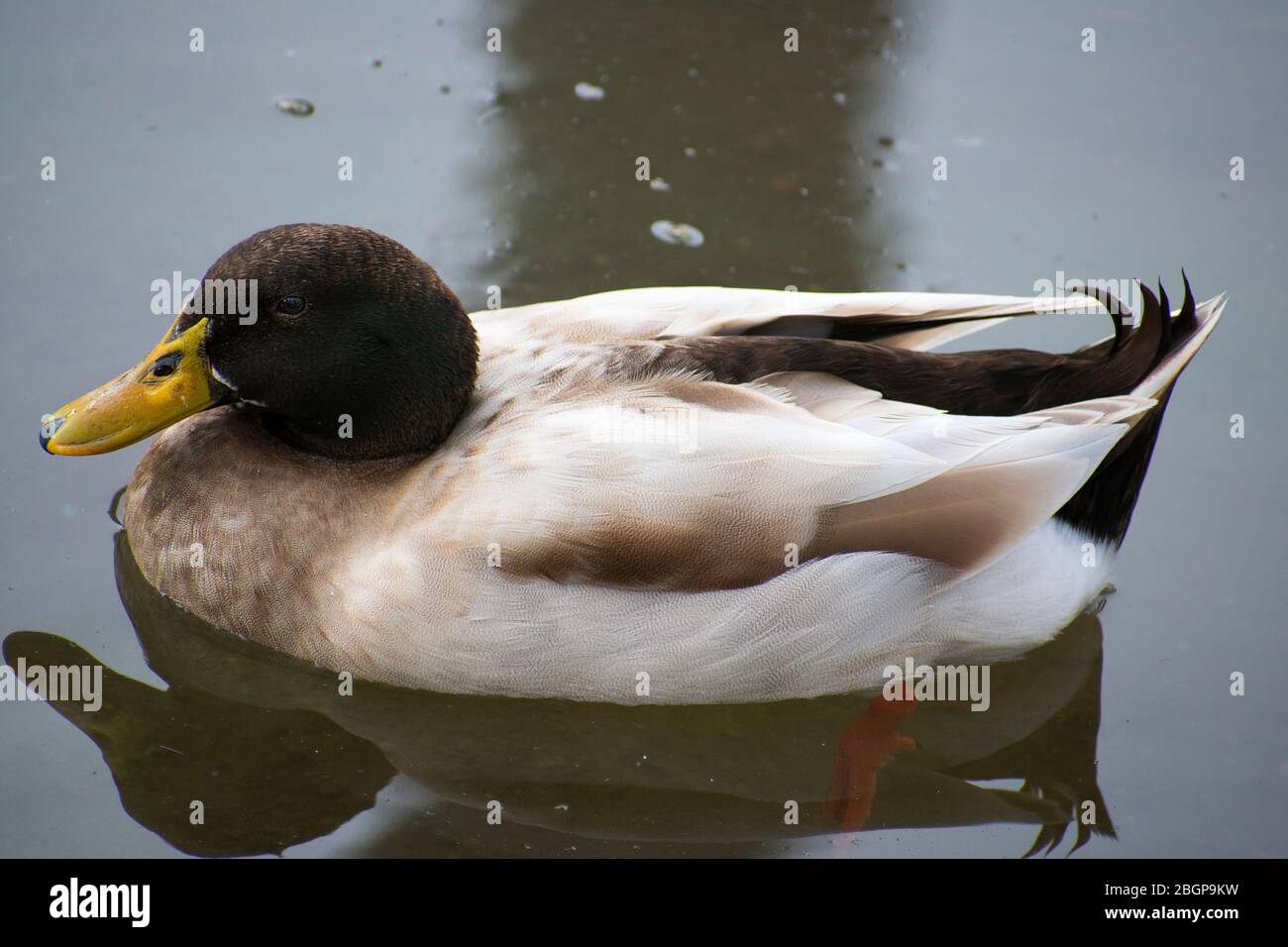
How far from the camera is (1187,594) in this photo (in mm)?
4961

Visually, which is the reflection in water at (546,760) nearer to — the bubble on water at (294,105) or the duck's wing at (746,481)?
the duck's wing at (746,481)

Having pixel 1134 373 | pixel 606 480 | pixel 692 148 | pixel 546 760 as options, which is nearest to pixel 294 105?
pixel 692 148

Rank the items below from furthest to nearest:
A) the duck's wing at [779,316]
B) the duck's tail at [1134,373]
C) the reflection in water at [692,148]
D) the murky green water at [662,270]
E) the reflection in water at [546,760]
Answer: the reflection in water at [692,148] < the duck's wing at [779,316] < the duck's tail at [1134,373] < the murky green water at [662,270] < the reflection in water at [546,760]

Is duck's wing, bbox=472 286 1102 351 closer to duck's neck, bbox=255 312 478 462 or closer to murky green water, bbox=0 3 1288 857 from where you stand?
duck's neck, bbox=255 312 478 462

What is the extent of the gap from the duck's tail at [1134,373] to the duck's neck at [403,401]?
5.98ft

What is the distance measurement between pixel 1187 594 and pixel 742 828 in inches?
72.4

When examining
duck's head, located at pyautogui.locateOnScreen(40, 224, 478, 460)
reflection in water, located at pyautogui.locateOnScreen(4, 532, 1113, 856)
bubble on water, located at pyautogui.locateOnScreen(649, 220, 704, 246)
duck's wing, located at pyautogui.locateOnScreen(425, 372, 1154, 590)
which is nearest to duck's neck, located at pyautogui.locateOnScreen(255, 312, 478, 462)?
duck's head, located at pyautogui.locateOnScreen(40, 224, 478, 460)

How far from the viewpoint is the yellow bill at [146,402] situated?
167 inches

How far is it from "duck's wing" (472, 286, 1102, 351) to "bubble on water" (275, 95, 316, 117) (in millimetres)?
2628

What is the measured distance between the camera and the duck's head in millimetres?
4168

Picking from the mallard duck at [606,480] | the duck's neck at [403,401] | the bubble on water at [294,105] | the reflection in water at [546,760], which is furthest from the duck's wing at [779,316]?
the bubble on water at [294,105]

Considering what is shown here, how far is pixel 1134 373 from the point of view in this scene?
4426mm

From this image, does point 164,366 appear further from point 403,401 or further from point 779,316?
point 779,316

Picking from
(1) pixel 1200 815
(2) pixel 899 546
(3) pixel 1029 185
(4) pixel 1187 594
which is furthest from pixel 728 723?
(3) pixel 1029 185
